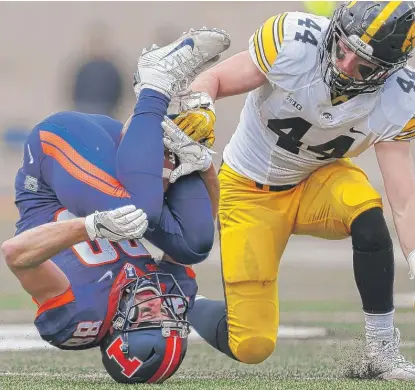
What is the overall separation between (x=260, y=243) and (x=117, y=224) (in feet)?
4.00

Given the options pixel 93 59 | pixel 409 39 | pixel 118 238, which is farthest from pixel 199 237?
A: pixel 93 59

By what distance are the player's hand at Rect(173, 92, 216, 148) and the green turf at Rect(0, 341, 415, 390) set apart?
864 mm

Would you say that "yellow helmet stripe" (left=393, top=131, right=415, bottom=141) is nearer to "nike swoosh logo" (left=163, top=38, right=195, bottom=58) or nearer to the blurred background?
"nike swoosh logo" (left=163, top=38, right=195, bottom=58)

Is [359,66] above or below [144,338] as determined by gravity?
above

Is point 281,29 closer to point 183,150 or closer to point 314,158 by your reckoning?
point 314,158

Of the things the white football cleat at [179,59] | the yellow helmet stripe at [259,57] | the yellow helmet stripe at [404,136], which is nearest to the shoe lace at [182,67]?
the white football cleat at [179,59]

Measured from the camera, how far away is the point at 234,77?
13.1 feet

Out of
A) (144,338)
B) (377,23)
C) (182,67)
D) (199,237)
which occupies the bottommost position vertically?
(144,338)

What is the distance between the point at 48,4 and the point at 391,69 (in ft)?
26.4

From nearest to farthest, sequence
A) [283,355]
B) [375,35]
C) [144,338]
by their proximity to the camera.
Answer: [144,338], [375,35], [283,355]

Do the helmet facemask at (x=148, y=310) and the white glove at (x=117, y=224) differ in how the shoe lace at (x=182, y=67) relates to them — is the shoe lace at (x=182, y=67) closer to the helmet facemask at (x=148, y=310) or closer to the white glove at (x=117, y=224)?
the white glove at (x=117, y=224)

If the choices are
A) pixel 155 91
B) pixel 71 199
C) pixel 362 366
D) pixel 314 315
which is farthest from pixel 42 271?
pixel 314 315

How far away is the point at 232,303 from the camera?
14.4 feet

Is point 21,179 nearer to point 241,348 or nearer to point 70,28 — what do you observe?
point 241,348
